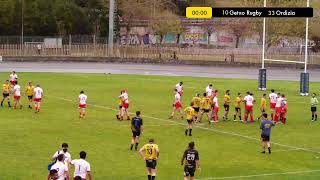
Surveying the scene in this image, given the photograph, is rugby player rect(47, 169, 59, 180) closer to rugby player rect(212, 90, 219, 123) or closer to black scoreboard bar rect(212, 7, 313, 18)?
black scoreboard bar rect(212, 7, 313, 18)

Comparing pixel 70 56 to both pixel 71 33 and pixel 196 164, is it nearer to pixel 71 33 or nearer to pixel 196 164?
pixel 71 33

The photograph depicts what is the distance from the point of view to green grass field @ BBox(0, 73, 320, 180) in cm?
2508

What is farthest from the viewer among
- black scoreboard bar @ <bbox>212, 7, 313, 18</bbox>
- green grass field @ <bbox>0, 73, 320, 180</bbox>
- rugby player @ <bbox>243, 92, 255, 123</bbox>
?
rugby player @ <bbox>243, 92, 255, 123</bbox>

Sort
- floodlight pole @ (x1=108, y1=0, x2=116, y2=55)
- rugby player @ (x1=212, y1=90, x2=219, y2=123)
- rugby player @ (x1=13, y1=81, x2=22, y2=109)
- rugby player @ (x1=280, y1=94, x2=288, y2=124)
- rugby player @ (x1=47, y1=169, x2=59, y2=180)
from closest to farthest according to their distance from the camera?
rugby player @ (x1=47, y1=169, x2=59, y2=180) < rugby player @ (x1=212, y1=90, x2=219, y2=123) < rugby player @ (x1=280, y1=94, x2=288, y2=124) < rugby player @ (x1=13, y1=81, x2=22, y2=109) < floodlight pole @ (x1=108, y1=0, x2=116, y2=55)

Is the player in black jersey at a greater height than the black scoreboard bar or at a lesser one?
lesser

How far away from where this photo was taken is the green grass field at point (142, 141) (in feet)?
82.3

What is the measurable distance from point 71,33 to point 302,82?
5650 cm

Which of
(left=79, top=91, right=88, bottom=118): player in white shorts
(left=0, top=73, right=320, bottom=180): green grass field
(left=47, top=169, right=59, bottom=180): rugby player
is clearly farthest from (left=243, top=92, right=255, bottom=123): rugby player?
(left=47, top=169, right=59, bottom=180): rugby player

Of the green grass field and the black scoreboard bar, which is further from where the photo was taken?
the black scoreboard bar

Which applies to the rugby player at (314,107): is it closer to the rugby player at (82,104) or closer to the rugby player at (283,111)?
the rugby player at (283,111)

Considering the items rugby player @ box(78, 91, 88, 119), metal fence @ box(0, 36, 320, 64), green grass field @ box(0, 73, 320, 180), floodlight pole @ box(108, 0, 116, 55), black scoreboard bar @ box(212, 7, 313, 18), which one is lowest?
green grass field @ box(0, 73, 320, 180)

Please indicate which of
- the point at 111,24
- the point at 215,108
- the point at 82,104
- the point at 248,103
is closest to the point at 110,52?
the point at 111,24

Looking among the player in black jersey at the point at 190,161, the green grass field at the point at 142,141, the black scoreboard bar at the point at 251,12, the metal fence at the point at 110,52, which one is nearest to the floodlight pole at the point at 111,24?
the metal fence at the point at 110,52

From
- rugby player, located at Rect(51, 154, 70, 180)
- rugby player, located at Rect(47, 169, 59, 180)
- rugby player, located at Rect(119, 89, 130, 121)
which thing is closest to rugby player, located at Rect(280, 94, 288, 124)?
rugby player, located at Rect(119, 89, 130, 121)
